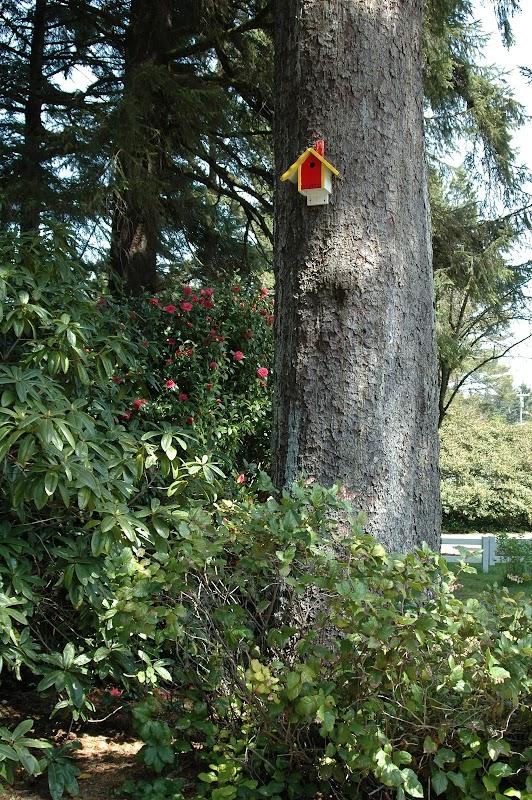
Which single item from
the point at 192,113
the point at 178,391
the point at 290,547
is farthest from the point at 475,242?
the point at 290,547

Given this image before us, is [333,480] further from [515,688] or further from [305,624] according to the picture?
[515,688]

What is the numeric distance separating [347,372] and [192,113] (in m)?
4.21

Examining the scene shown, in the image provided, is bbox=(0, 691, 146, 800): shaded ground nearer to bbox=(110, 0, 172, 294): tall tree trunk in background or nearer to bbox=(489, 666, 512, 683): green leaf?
bbox=(489, 666, 512, 683): green leaf

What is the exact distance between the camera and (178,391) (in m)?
5.19

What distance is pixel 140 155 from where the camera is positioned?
6.27 m

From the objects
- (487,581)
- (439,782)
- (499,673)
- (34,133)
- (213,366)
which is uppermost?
(34,133)

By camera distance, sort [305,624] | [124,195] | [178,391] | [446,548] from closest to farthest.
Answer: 1. [305,624]
2. [178,391]
3. [124,195]
4. [446,548]

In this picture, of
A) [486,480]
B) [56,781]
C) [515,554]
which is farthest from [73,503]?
[486,480]

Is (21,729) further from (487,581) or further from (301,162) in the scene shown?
(487,581)

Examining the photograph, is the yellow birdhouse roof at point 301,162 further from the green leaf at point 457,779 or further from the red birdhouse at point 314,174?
the green leaf at point 457,779

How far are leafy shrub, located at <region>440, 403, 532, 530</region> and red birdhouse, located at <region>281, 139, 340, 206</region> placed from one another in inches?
435

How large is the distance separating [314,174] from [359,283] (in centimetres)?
47

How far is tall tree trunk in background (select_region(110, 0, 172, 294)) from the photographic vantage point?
230 inches

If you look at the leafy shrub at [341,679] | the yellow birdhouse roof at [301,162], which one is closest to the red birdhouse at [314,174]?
the yellow birdhouse roof at [301,162]
